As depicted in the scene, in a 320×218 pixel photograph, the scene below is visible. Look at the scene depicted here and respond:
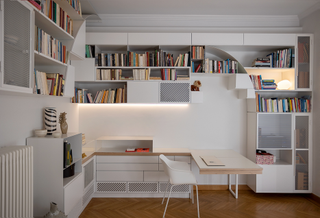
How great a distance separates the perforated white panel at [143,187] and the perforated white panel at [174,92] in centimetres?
142

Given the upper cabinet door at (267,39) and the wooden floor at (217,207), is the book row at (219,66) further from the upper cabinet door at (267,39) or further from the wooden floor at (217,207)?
the wooden floor at (217,207)

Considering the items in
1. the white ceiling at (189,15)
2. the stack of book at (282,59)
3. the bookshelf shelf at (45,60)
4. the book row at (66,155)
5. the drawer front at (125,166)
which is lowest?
the drawer front at (125,166)

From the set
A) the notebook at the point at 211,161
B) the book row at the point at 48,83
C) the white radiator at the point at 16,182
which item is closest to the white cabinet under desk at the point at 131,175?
the notebook at the point at 211,161

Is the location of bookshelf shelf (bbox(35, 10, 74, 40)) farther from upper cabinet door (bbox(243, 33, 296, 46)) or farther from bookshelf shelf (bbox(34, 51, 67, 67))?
upper cabinet door (bbox(243, 33, 296, 46))

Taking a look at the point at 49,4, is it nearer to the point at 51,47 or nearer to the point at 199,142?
the point at 51,47

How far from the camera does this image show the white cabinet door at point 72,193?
2.37m

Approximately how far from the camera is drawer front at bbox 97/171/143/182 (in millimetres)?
3482

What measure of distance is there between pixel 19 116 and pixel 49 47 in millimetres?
808

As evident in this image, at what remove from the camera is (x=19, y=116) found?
2.25 meters

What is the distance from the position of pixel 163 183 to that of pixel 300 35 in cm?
337

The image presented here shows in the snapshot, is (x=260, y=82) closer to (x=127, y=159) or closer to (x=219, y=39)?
(x=219, y=39)

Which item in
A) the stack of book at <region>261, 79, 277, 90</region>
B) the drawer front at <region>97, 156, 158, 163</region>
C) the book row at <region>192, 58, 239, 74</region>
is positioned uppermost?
the book row at <region>192, 58, 239, 74</region>

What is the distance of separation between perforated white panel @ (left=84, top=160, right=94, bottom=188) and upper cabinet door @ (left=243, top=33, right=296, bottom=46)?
3245 mm

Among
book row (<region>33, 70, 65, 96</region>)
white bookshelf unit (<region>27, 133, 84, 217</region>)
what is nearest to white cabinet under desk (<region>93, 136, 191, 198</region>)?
white bookshelf unit (<region>27, 133, 84, 217</region>)
